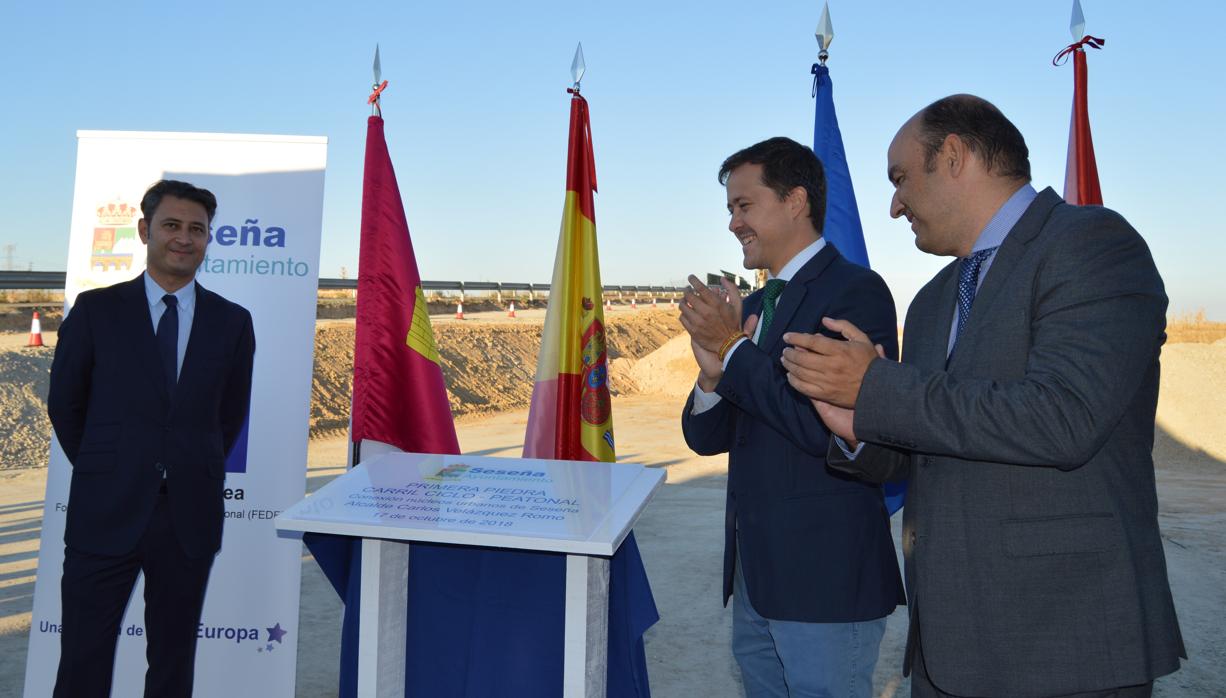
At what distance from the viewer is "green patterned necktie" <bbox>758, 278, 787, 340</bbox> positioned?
8.27 feet

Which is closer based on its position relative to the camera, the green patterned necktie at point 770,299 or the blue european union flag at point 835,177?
the green patterned necktie at point 770,299

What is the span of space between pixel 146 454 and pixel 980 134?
279 cm

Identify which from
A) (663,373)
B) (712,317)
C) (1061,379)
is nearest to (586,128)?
(712,317)

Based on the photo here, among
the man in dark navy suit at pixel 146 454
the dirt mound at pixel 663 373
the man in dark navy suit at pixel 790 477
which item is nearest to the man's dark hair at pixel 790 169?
the man in dark navy suit at pixel 790 477

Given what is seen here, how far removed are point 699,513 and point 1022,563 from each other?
20.6 ft

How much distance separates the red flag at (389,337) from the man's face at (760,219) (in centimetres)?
189

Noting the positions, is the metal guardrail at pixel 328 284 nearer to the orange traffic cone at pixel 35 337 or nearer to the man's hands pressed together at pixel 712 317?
the man's hands pressed together at pixel 712 317

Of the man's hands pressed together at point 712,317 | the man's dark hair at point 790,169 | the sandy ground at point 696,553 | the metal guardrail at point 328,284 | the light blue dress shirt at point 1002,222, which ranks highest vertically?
the metal guardrail at point 328,284

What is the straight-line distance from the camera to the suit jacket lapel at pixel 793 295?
7.91 feet

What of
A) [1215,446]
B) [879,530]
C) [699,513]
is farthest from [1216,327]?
[879,530]

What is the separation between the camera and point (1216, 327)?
2694 cm

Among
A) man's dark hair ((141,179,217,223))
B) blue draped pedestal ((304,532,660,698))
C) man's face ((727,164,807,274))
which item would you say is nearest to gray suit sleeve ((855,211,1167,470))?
man's face ((727,164,807,274))

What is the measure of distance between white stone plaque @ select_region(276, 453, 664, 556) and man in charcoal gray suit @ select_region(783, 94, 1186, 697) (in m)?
0.72

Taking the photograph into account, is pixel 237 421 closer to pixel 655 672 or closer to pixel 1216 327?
pixel 655 672
